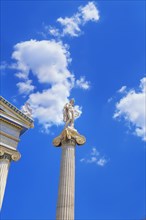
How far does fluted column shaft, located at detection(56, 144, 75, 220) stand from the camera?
17.1 metres

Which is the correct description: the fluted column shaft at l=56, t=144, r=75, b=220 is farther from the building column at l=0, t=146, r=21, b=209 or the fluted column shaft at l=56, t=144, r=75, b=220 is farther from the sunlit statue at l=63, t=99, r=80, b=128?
the building column at l=0, t=146, r=21, b=209

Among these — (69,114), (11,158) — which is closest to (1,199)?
(11,158)

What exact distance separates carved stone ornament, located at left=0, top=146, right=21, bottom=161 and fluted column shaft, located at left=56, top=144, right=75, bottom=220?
4.13 meters

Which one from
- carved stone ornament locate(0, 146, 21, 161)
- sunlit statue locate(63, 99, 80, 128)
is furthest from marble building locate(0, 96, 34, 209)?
sunlit statue locate(63, 99, 80, 128)

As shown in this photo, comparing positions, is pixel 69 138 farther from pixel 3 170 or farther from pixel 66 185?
pixel 3 170

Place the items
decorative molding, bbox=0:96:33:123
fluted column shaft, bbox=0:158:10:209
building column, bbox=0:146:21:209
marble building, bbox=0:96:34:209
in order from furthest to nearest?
decorative molding, bbox=0:96:33:123
marble building, bbox=0:96:34:209
building column, bbox=0:146:21:209
fluted column shaft, bbox=0:158:10:209

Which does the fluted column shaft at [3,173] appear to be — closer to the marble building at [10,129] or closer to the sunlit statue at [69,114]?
the marble building at [10,129]

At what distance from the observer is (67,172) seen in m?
18.5

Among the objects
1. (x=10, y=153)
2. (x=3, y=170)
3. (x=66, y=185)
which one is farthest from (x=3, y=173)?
(x=66, y=185)

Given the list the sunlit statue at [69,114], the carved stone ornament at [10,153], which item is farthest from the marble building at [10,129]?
the sunlit statue at [69,114]

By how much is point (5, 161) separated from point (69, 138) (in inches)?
190

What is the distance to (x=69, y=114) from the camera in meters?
21.3

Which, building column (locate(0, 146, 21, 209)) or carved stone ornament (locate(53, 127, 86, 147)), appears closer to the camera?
carved stone ornament (locate(53, 127, 86, 147))

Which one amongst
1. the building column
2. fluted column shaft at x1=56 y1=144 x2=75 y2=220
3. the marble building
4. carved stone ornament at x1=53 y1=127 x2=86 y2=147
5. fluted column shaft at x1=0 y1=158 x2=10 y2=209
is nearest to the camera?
fluted column shaft at x1=56 y1=144 x2=75 y2=220
